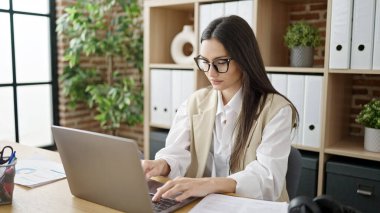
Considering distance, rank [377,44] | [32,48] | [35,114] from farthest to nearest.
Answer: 1. [35,114]
2. [32,48]
3. [377,44]

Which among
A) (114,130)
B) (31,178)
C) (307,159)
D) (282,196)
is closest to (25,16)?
(114,130)

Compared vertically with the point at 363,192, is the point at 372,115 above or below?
above

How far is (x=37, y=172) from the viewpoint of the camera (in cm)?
149

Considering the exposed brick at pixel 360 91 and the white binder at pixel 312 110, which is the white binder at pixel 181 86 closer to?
the white binder at pixel 312 110

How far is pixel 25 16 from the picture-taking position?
338 centimetres

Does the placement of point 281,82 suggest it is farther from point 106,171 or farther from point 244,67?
point 106,171

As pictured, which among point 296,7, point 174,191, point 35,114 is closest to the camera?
point 174,191

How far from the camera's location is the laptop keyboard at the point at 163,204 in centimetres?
114

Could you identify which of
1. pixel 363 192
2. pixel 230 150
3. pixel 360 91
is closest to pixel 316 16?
pixel 360 91

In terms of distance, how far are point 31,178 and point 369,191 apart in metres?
1.70

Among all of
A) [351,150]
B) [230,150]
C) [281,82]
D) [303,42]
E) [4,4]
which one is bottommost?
[351,150]

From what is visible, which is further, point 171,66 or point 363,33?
point 171,66

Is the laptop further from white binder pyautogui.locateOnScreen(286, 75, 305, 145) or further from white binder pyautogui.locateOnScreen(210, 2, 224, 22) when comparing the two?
white binder pyautogui.locateOnScreen(210, 2, 224, 22)

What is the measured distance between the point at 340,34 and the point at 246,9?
2.00 ft
